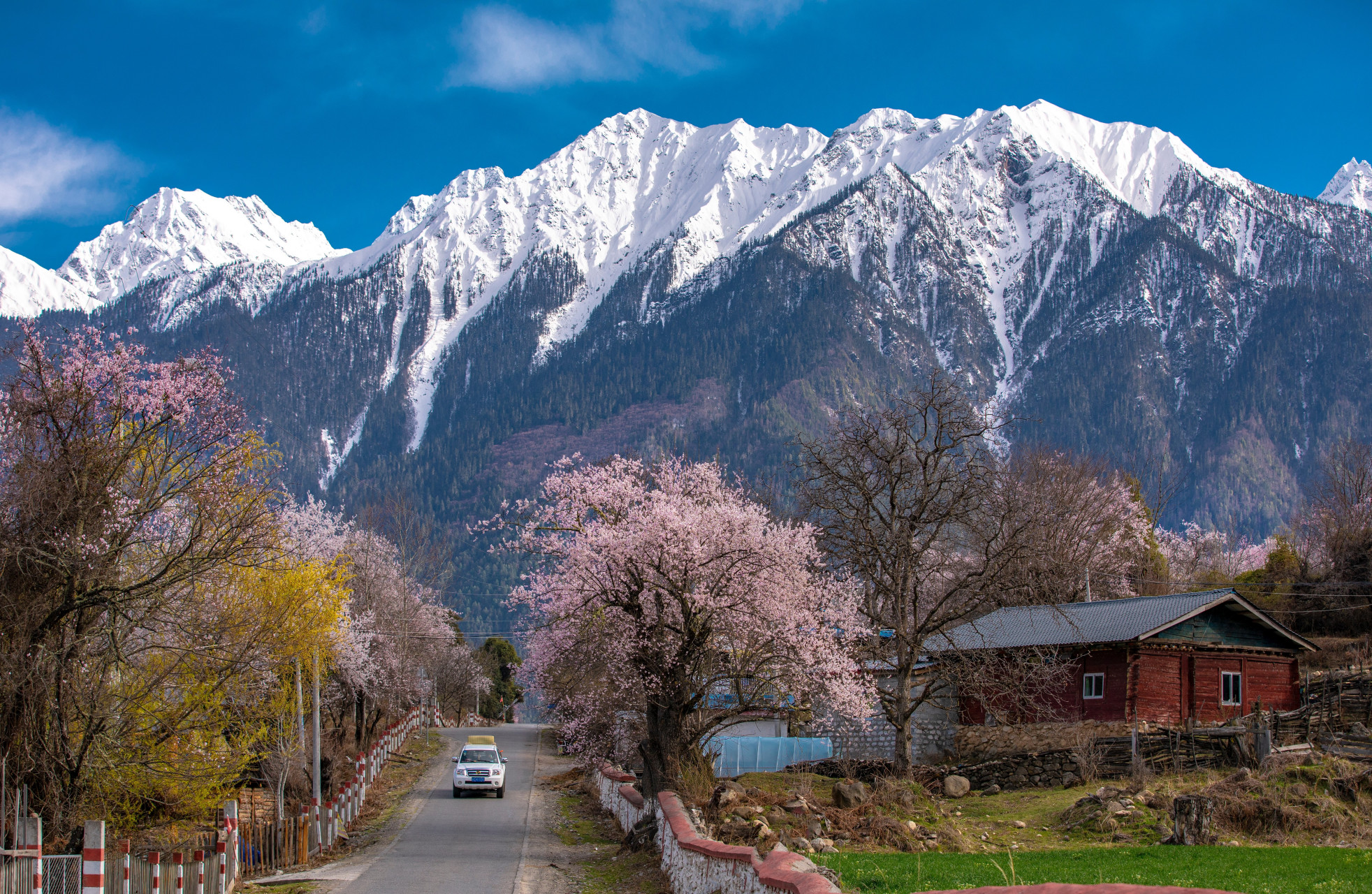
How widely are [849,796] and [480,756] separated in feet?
52.9

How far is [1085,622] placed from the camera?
38.9 metres

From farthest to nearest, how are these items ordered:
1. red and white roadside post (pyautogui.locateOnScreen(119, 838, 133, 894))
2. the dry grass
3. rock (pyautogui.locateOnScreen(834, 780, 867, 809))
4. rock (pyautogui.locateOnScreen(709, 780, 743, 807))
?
rock (pyautogui.locateOnScreen(834, 780, 867, 809))
rock (pyautogui.locateOnScreen(709, 780, 743, 807))
the dry grass
red and white roadside post (pyautogui.locateOnScreen(119, 838, 133, 894))

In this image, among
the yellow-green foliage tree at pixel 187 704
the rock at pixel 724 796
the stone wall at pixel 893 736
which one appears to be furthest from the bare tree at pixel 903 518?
the yellow-green foliage tree at pixel 187 704

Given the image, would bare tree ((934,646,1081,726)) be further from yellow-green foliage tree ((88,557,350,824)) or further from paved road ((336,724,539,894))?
yellow-green foliage tree ((88,557,350,824))

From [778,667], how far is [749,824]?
652 cm

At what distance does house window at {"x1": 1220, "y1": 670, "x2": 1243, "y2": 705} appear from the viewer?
125ft

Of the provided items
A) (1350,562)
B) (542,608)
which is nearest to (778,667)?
(542,608)

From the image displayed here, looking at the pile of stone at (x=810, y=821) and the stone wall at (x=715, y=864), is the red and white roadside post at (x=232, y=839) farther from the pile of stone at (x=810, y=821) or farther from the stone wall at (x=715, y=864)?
the pile of stone at (x=810, y=821)

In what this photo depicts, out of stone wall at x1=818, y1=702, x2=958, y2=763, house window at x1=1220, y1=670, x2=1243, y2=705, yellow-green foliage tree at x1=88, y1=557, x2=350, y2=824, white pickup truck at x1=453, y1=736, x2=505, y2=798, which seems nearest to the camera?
yellow-green foliage tree at x1=88, y1=557, x2=350, y2=824

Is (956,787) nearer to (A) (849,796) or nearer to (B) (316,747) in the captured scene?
(A) (849,796)

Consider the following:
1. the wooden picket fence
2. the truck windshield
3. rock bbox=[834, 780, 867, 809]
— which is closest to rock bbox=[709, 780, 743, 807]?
rock bbox=[834, 780, 867, 809]

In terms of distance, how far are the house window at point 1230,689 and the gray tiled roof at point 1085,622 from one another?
3.07 metres

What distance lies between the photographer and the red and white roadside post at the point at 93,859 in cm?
1283

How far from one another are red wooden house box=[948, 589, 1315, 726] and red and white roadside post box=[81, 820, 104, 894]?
1025 inches
